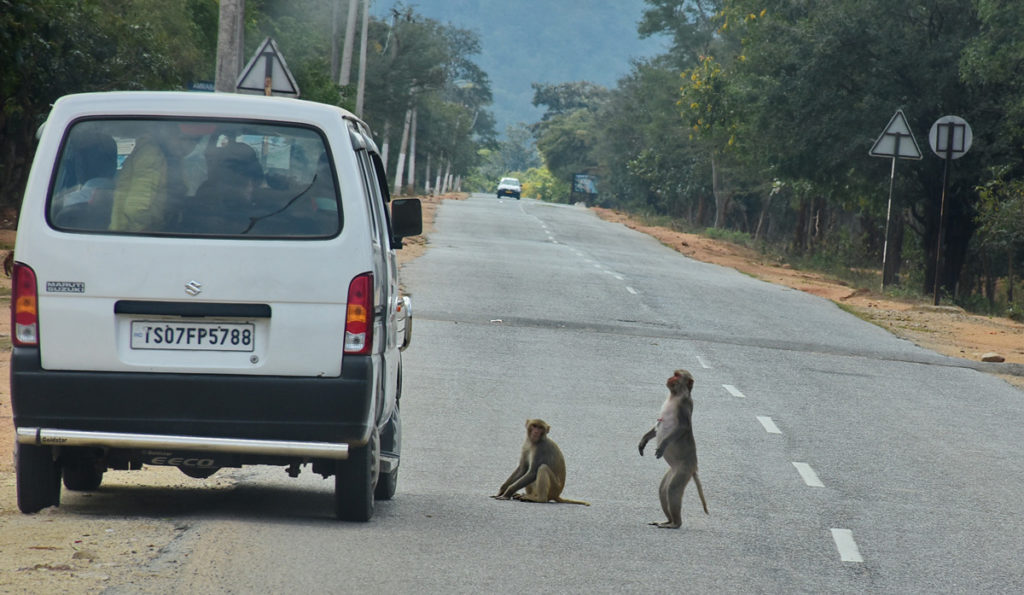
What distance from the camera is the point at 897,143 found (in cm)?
2822

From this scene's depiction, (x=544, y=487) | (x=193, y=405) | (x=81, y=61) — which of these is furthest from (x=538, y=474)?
(x=81, y=61)

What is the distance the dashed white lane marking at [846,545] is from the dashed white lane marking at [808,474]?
5.40 feet

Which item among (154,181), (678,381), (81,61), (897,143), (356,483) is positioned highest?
(81,61)

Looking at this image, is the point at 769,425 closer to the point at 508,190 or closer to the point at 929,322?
the point at 929,322

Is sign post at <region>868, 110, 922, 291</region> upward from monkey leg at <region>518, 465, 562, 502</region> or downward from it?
upward

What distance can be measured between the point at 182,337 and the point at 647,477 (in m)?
4.36

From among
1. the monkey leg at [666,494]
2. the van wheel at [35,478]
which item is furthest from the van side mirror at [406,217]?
the van wheel at [35,478]

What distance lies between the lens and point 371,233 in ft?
23.2

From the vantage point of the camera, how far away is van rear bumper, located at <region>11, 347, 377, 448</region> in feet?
22.3

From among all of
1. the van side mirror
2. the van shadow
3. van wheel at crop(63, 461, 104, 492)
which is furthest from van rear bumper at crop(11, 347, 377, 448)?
the van side mirror

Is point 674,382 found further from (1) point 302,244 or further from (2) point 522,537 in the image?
(1) point 302,244

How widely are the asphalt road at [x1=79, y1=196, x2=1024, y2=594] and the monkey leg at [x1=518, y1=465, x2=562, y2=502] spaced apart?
0.37 feet

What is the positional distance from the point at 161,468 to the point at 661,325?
1160cm

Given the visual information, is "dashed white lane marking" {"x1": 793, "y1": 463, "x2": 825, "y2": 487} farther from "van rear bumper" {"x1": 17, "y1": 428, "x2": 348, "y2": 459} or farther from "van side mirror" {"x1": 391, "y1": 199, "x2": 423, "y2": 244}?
"van rear bumper" {"x1": 17, "y1": 428, "x2": 348, "y2": 459}
